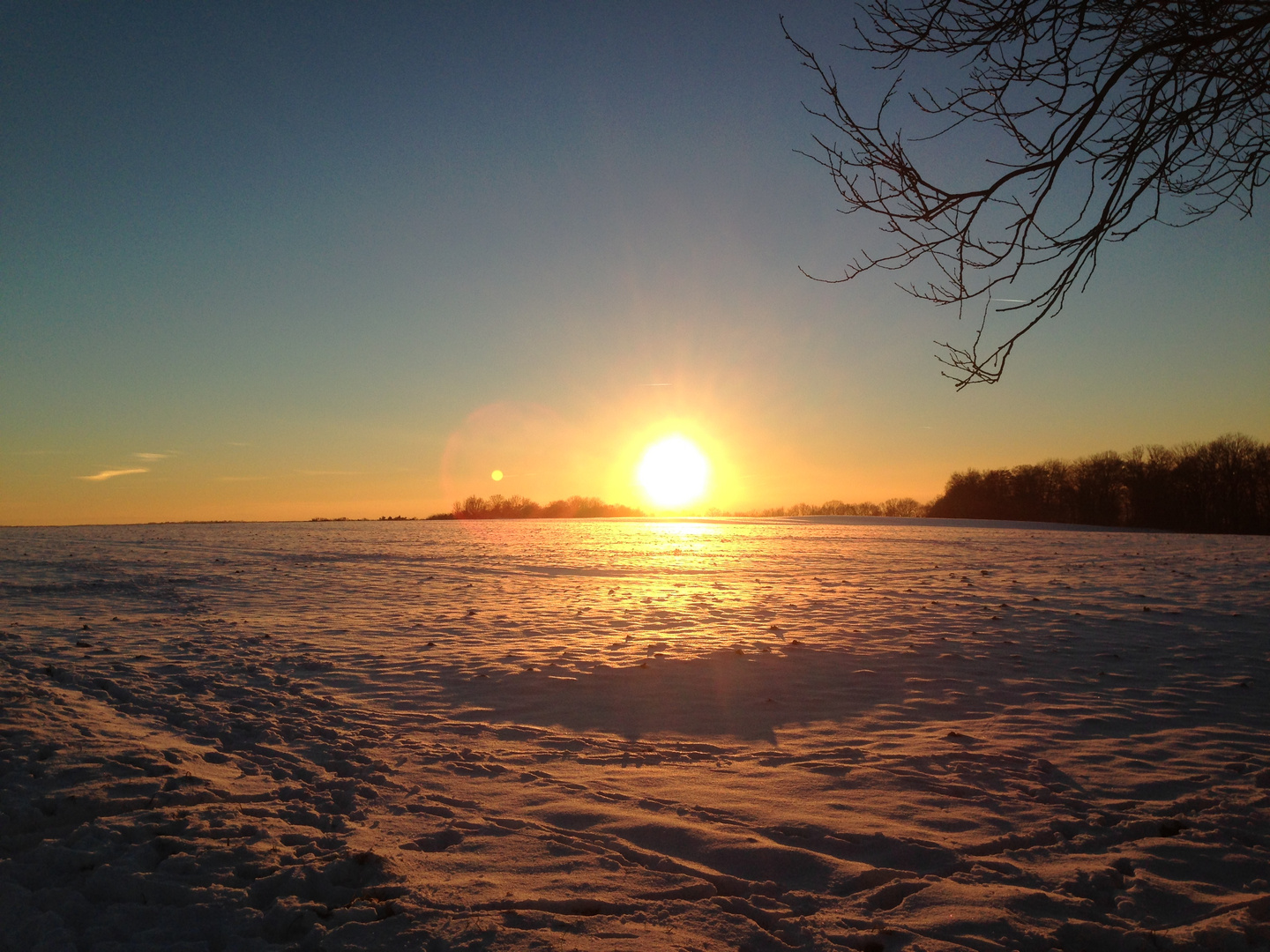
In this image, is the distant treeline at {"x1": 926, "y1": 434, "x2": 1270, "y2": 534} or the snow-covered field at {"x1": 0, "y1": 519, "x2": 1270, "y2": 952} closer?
the snow-covered field at {"x1": 0, "y1": 519, "x2": 1270, "y2": 952}

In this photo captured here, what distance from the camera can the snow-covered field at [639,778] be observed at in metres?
3.02

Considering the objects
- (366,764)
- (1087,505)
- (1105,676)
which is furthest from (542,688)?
(1087,505)

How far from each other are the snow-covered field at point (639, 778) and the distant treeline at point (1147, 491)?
5413 centimetres

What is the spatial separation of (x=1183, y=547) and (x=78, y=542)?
4006cm

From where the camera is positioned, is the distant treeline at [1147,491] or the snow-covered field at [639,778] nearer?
the snow-covered field at [639,778]

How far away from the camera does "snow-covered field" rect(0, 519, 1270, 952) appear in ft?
9.91

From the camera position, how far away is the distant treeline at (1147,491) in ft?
169

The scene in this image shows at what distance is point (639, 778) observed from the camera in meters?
4.65

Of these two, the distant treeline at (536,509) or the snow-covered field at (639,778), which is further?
the distant treeline at (536,509)

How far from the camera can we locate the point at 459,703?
252 inches

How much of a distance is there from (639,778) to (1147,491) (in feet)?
215

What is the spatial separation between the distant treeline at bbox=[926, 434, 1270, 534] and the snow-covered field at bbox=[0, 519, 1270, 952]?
54.1 metres

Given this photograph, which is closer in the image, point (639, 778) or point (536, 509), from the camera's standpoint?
point (639, 778)

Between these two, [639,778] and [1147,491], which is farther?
[1147,491]
